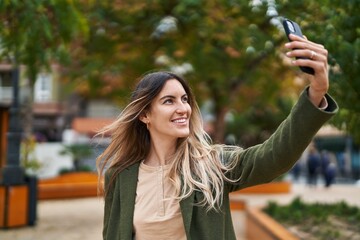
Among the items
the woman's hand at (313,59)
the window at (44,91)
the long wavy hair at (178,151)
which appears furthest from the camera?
the window at (44,91)

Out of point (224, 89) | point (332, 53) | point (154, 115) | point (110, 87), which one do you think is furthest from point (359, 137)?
point (110, 87)

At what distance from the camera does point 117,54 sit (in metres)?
11.3

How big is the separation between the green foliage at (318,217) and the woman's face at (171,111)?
479 centimetres

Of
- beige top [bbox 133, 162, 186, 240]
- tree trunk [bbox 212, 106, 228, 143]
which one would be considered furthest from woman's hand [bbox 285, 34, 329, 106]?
tree trunk [bbox 212, 106, 228, 143]

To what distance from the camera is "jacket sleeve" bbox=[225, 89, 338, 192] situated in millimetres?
1688

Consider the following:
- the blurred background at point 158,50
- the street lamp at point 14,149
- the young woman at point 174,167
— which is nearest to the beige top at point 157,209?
the young woman at point 174,167

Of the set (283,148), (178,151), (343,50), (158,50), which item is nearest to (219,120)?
(158,50)

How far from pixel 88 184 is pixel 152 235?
1368 cm

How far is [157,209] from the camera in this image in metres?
2.17

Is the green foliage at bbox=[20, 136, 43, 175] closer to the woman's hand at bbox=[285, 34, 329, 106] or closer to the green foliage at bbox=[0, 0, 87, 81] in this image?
the green foliage at bbox=[0, 0, 87, 81]

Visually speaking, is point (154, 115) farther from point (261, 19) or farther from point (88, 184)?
point (88, 184)

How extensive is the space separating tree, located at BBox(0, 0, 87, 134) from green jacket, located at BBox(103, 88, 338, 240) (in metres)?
2.84

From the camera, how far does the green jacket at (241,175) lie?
5.60ft

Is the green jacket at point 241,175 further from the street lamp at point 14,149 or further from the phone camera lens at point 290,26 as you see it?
the street lamp at point 14,149
